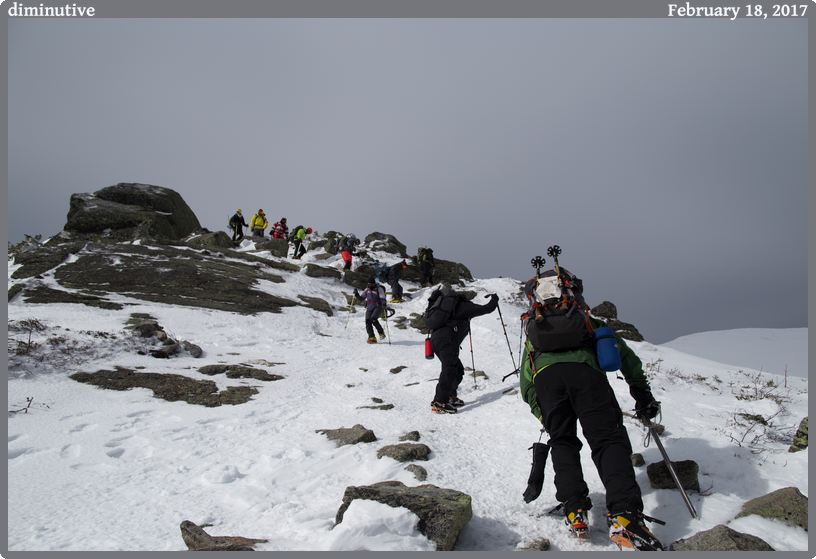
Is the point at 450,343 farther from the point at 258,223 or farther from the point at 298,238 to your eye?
the point at 258,223

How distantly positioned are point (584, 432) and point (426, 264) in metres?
21.1

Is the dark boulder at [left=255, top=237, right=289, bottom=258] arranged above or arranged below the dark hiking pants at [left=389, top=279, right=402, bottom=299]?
above

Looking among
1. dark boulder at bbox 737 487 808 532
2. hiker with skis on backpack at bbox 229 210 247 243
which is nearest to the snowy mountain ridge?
dark boulder at bbox 737 487 808 532

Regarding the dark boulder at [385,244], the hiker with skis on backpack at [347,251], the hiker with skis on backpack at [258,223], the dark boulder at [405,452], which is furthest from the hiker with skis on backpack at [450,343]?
the hiker with skis on backpack at [258,223]

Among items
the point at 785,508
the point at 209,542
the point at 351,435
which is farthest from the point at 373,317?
the point at 785,508

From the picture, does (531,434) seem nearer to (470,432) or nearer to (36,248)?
(470,432)

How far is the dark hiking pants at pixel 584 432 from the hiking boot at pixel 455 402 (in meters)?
3.30

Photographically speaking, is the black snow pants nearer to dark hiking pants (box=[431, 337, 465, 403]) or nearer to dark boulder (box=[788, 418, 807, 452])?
dark hiking pants (box=[431, 337, 465, 403])

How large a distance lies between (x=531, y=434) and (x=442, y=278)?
896 inches

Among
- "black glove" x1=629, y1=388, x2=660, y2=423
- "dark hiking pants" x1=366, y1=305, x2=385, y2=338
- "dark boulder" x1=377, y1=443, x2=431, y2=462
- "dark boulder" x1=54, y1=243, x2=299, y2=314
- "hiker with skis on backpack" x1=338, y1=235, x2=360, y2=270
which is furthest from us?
"hiker with skis on backpack" x1=338, y1=235, x2=360, y2=270

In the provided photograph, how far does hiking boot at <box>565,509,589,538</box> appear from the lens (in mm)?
2676

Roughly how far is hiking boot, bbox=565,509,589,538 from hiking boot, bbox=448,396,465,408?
3611 millimetres

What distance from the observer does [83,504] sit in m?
3.22

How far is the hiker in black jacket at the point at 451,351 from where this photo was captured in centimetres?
627
